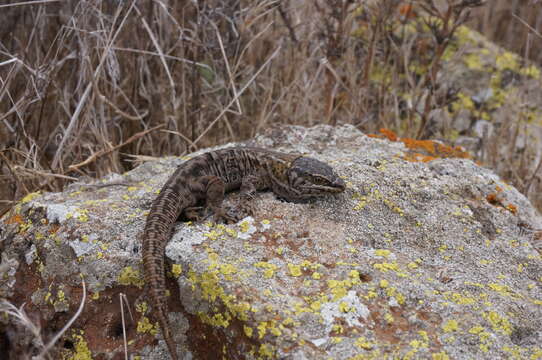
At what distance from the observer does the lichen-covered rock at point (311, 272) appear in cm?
285

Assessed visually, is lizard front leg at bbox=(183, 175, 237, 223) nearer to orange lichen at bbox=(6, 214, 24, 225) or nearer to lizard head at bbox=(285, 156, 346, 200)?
lizard head at bbox=(285, 156, 346, 200)

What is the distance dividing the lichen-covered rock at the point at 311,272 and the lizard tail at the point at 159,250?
9 centimetres

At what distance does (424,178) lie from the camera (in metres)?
4.22

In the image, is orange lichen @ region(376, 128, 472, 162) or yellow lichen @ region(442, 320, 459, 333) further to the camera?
orange lichen @ region(376, 128, 472, 162)

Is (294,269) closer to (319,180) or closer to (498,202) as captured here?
(319,180)

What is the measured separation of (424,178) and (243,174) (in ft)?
4.90

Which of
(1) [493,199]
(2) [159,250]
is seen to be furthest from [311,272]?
(1) [493,199]

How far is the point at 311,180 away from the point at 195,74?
9.48 feet

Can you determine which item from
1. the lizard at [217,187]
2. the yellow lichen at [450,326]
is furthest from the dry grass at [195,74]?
the yellow lichen at [450,326]

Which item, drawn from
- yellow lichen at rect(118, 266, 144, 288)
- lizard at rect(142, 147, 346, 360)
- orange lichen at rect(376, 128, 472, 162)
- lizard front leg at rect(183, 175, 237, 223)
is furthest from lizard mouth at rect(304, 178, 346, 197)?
yellow lichen at rect(118, 266, 144, 288)

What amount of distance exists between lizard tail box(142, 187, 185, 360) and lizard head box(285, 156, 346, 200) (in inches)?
36.3

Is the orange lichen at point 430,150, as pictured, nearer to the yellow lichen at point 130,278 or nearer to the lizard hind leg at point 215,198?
the lizard hind leg at point 215,198

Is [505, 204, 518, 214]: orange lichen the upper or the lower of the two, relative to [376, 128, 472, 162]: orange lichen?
lower

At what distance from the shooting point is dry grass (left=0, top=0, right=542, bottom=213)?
19.1 feet
